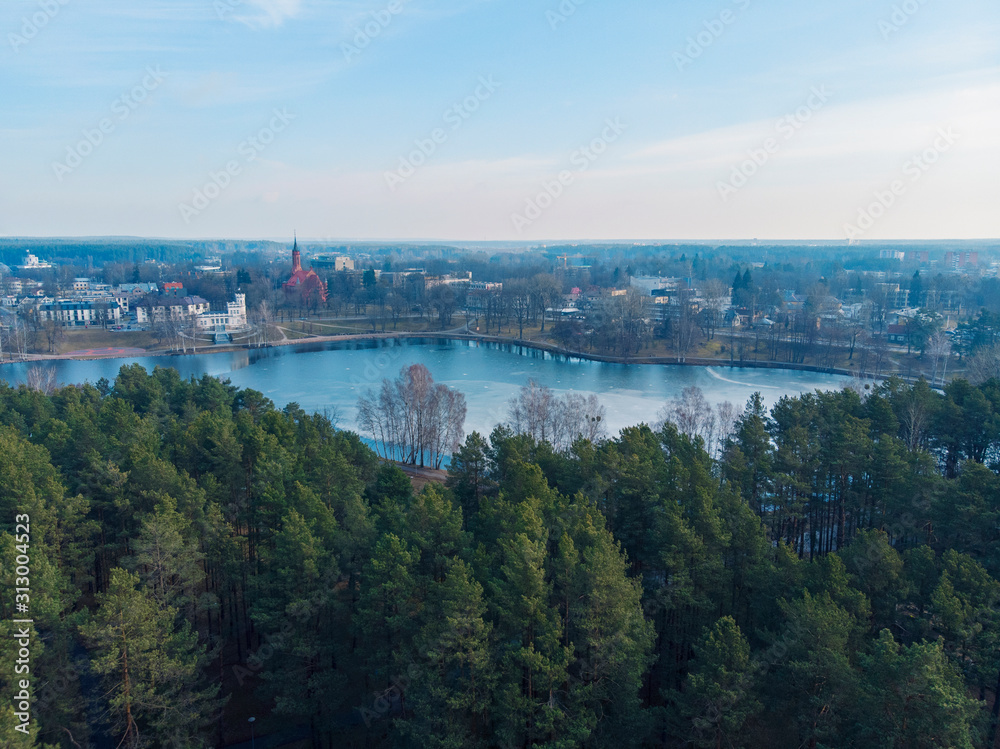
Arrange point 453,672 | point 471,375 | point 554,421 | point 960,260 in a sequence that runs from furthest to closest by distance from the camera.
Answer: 1. point 960,260
2. point 471,375
3. point 554,421
4. point 453,672

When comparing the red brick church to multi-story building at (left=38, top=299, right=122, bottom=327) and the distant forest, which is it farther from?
the distant forest

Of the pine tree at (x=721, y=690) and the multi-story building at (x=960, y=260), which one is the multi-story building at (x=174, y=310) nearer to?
the pine tree at (x=721, y=690)

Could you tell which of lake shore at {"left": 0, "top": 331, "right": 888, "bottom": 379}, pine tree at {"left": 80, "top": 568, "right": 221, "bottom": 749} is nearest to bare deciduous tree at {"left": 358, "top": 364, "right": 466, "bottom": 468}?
pine tree at {"left": 80, "top": 568, "right": 221, "bottom": 749}

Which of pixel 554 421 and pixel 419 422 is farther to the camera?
pixel 419 422

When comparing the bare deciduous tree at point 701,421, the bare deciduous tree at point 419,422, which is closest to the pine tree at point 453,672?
the bare deciduous tree at point 701,421

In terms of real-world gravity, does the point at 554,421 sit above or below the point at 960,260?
below

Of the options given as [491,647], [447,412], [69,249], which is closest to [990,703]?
[491,647]

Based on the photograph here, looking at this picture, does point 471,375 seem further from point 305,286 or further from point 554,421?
point 305,286

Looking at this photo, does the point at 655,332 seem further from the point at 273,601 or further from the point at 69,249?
the point at 69,249

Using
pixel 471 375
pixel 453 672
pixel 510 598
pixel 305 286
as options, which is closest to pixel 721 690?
pixel 510 598
